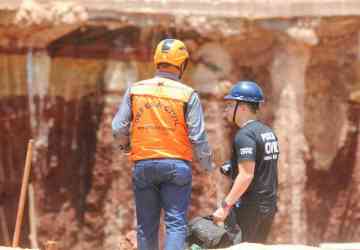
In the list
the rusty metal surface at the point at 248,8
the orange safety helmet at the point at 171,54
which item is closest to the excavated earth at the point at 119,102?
the rusty metal surface at the point at 248,8

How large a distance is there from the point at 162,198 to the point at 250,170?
2.04ft

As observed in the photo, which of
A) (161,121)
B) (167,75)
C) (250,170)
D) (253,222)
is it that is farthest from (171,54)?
(253,222)

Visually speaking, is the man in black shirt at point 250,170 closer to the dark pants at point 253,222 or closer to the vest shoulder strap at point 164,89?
the dark pants at point 253,222

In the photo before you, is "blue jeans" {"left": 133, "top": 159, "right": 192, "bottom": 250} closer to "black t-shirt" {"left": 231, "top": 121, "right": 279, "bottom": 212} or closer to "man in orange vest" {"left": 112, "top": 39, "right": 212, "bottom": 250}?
"man in orange vest" {"left": 112, "top": 39, "right": 212, "bottom": 250}

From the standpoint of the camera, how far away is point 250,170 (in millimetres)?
5957

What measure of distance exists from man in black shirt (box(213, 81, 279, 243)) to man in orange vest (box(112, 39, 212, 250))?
0.25 metres

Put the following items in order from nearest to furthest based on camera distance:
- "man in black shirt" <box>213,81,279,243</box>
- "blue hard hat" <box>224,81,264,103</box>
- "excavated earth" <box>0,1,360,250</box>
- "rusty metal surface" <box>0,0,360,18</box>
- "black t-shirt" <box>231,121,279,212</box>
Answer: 1. "man in black shirt" <box>213,81,279,243</box>
2. "black t-shirt" <box>231,121,279,212</box>
3. "blue hard hat" <box>224,81,264,103</box>
4. "rusty metal surface" <box>0,0,360,18</box>
5. "excavated earth" <box>0,1,360,250</box>

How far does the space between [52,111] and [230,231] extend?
16.6 feet

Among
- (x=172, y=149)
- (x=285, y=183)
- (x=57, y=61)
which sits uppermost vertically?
(x=57, y=61)

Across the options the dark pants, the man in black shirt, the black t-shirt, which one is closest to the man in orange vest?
the man in black shirt

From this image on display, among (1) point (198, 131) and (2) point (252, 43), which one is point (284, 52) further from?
(1) point (198, 131)

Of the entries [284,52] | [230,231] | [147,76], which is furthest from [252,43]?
[230,231]

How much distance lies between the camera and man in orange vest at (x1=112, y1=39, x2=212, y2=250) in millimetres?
5852

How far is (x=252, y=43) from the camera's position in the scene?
10672 millimetres
